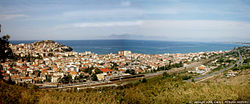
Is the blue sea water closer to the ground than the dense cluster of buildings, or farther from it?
farther from it

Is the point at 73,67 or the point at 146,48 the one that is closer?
the point at 73,67

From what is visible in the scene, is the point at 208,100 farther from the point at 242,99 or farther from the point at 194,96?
the point at 242,99

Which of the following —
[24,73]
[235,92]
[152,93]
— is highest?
[235,92]

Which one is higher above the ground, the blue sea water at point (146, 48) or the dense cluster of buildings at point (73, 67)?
the blue sea water at point (146, 48)

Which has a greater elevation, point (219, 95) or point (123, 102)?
point (219, 95)

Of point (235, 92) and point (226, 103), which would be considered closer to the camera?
point (226, 103)

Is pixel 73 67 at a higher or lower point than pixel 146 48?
lower

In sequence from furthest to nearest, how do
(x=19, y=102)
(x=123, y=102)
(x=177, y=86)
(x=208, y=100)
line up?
(x=177, y=86)
(x=123, y=102)
(x=208, y=100)
(x=19, y=102)

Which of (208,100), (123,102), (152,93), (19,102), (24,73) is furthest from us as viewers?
(24,73)

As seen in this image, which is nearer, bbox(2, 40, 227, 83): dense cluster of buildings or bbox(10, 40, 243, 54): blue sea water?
bbox(2, 40, 227, 83): dense cluster of buildings

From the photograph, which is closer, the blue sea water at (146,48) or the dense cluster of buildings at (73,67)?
the dense cluster of buildings at (73,67)

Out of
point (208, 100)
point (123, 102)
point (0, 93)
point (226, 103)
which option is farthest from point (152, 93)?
point (0, 93)
